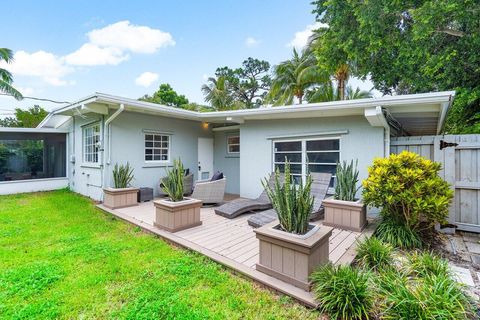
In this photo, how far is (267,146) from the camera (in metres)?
7.33

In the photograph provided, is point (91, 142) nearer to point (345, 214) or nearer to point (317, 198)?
point (317, 198)

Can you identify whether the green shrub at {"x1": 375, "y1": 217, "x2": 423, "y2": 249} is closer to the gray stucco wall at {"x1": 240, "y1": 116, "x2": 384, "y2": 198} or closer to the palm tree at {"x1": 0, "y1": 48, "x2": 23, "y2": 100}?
the gray stucco wall at {"x1": 240, "y1": 116, "x2": 384, "y2": 198}

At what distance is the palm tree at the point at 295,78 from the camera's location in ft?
46.8

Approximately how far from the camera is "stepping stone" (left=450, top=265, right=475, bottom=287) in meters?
2.83

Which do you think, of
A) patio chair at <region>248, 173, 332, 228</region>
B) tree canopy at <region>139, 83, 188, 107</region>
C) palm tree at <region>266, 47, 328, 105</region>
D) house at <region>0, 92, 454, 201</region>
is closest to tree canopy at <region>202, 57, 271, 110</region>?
tree canopy at <region>139, 83, 188, 107</region>

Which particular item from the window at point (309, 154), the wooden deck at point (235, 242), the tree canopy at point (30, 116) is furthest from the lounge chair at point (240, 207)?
the tree canopy at point (30, 116)

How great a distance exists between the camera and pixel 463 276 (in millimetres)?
2998

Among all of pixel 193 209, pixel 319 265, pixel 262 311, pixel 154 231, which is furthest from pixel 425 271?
pixel 154 231

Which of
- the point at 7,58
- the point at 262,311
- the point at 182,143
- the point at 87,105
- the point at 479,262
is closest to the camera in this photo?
the point at 262,311

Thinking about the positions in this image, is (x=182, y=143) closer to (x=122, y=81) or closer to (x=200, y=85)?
(x=122, y=81)

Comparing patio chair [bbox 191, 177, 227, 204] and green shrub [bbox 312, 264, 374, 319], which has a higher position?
patio chair [bbox 191, 177, 227, 204]

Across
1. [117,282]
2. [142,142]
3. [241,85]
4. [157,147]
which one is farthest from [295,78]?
[117,282]

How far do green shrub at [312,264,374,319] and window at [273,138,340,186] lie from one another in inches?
141

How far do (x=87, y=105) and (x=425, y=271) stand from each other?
8031 millimetres
